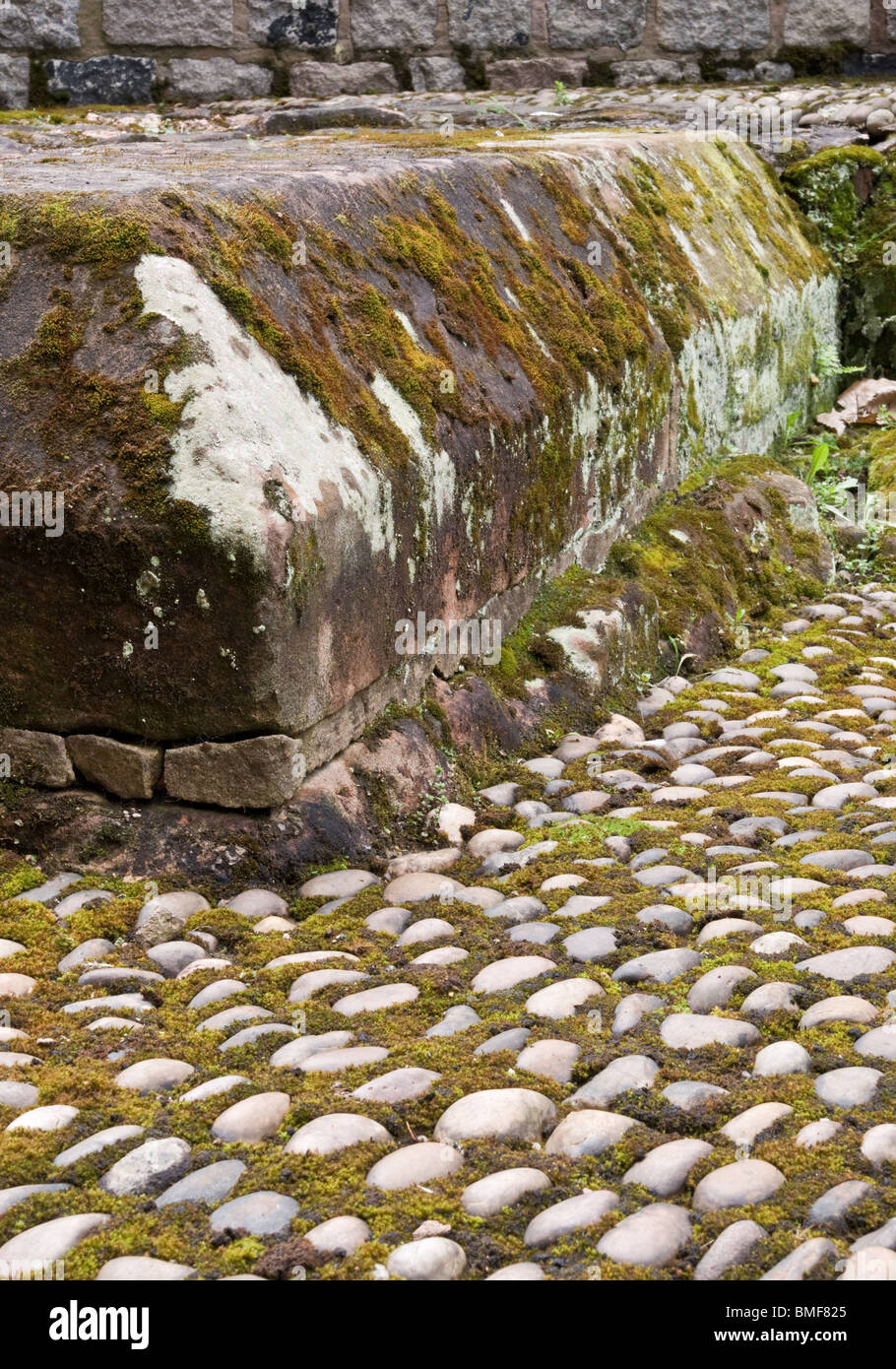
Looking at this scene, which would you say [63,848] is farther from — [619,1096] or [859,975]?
[859,975]

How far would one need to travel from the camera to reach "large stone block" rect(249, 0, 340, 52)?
31.4ft

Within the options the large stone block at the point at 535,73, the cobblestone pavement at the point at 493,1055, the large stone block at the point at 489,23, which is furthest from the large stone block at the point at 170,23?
the cobblestone pavement at the point at 493,1055

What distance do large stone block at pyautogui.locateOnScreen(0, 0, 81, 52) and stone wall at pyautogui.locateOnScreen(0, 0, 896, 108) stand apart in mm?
25

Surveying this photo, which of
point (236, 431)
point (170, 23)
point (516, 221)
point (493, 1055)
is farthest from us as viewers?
point (170, 23)

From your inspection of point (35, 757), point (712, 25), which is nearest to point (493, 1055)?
point (35, 757)

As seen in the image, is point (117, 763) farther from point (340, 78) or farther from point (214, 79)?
point (340, 78)

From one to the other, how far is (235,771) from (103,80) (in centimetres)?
790

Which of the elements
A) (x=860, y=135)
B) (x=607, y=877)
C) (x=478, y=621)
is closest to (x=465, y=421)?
(x=478, y=621)

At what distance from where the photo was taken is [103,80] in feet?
31.0

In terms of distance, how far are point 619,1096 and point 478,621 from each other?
2042 millimetres

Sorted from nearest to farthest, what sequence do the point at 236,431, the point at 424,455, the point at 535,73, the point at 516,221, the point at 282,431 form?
1. the point at 236,431
2. the point at 282,431
3. the point at 424,455
4. the point at 516,221
5. the point at 535,73

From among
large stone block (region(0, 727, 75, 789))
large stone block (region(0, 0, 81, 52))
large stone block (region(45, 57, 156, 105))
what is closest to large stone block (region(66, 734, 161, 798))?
large stone block (region(0, 727, 75, 789))

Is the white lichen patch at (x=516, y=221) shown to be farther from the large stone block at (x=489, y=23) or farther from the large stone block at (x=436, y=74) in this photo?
the large stone block at (x=489, y=23)
